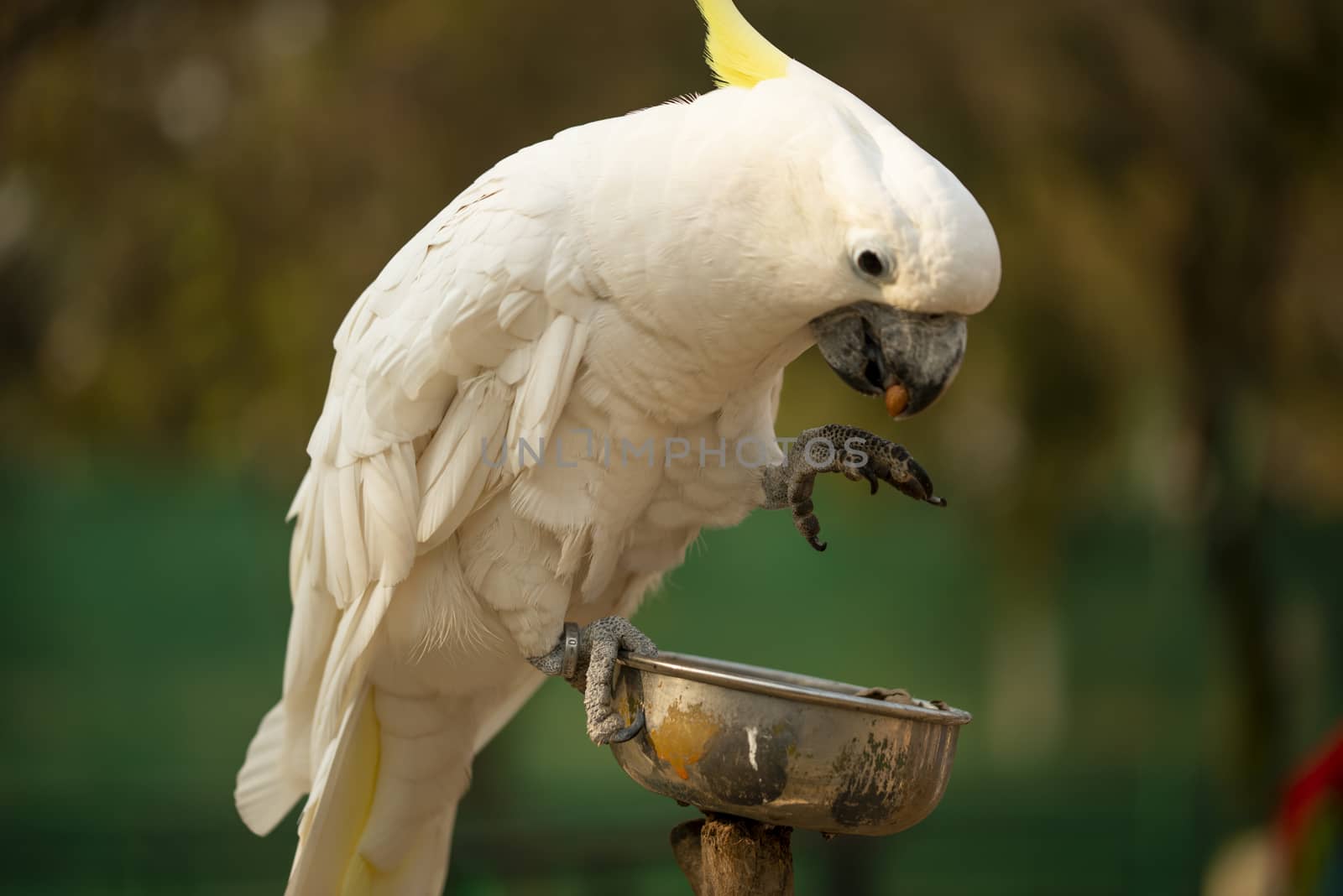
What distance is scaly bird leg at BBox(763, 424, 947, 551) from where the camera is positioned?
186 centimetres

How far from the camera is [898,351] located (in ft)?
5.12

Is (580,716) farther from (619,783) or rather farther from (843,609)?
(843,609)

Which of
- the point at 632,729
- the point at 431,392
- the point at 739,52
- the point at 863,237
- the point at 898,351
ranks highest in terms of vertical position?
the point at 739,52

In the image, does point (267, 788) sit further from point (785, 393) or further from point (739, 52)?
point (785, 393)

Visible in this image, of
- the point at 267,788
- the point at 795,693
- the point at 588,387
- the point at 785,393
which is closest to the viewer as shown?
the point at 795,693

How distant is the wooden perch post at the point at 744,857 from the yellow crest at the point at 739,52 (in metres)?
1.09

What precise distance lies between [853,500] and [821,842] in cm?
149

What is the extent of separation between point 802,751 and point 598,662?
0.44 meters

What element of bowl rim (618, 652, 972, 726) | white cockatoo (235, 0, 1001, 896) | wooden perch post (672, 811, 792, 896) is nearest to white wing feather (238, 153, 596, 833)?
white cockatoo (235, 0, 1001, 896)

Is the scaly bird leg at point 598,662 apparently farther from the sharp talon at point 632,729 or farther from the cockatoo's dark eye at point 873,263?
the cockatoo's dark eye at point 873,263

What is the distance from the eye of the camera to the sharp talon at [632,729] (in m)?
1.62

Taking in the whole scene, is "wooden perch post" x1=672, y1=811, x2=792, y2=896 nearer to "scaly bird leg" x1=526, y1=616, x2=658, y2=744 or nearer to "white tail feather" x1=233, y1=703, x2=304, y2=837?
"scaly bird leg" x1=526, y1=616, x2=658, y2=744

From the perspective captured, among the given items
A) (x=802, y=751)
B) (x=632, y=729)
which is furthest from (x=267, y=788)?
(x=802, y=751)

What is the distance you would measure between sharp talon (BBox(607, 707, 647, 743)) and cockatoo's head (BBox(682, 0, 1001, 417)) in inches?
21.7
